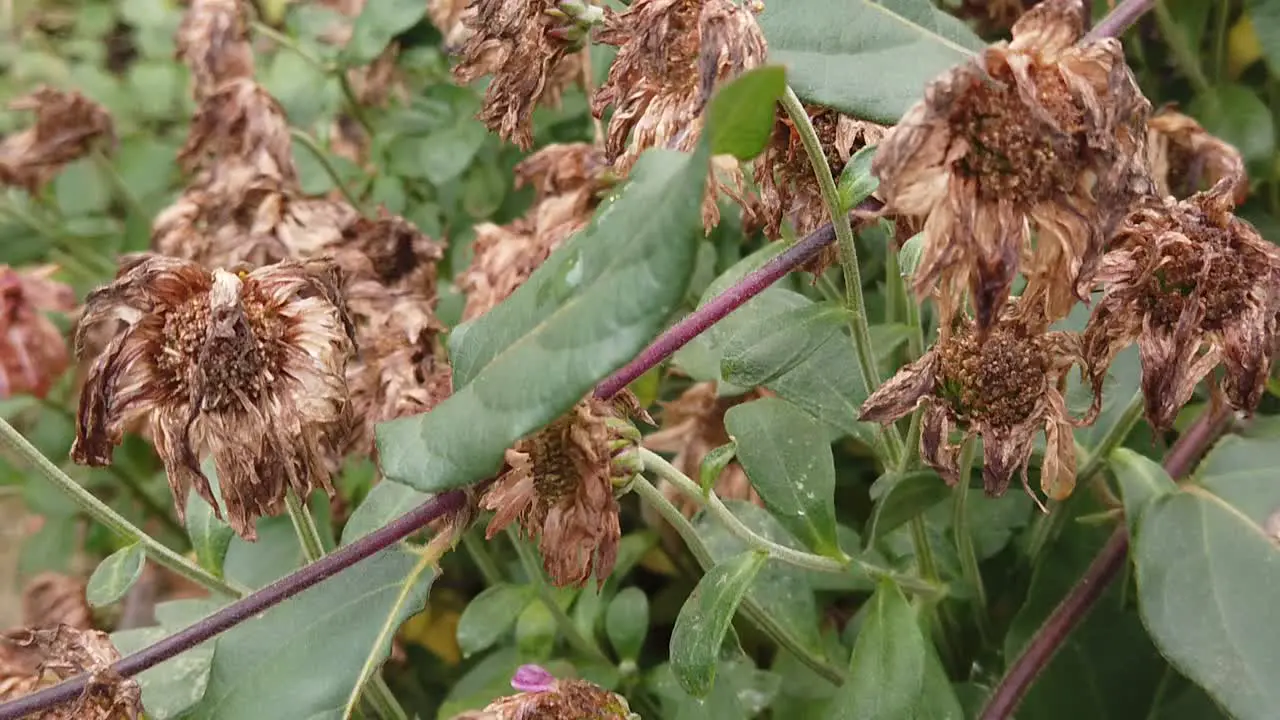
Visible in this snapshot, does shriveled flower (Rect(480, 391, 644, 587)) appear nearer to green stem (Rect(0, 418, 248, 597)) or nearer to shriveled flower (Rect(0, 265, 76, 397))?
green stem (Rect(0, 418, 248, 597))

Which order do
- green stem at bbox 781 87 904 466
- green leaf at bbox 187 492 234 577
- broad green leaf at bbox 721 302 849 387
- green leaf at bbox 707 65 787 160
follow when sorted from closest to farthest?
green leaf at bbox 707 65 787 160 < green stem at bbox 781 87 904 466 < broad green leaf at bbox 721 302 849 387 < green leaf at bbox 187 492 234 577

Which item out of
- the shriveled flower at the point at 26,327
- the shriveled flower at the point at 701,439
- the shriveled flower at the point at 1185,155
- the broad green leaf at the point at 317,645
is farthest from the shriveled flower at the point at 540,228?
the shriveled flower at the point at 26,327

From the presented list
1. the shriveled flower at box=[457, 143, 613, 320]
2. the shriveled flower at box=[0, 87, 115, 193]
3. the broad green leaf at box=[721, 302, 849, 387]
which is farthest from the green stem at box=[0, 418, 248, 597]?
the shriveled flower at box=[0, 87, 115, 193]

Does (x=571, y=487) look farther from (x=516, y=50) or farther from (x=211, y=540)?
(x=211, y=540)

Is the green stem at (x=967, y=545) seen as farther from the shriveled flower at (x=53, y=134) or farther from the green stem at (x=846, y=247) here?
the shriveled flower at (x=53, y=134)

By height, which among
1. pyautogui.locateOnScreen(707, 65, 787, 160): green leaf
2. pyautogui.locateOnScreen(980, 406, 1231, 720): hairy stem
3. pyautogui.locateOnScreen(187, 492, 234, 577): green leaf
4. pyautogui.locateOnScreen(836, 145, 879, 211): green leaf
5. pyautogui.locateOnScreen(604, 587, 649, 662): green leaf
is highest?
pyautogui.locateOnScreen(707, 65, 787, 160): green leaf

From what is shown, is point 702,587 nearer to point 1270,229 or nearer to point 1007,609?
point 1007,609

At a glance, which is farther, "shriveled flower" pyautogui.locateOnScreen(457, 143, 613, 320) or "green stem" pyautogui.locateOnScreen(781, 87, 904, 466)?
"shriveled flower" pyautogui.locateOnScreen(457, 143, 613, 320)
